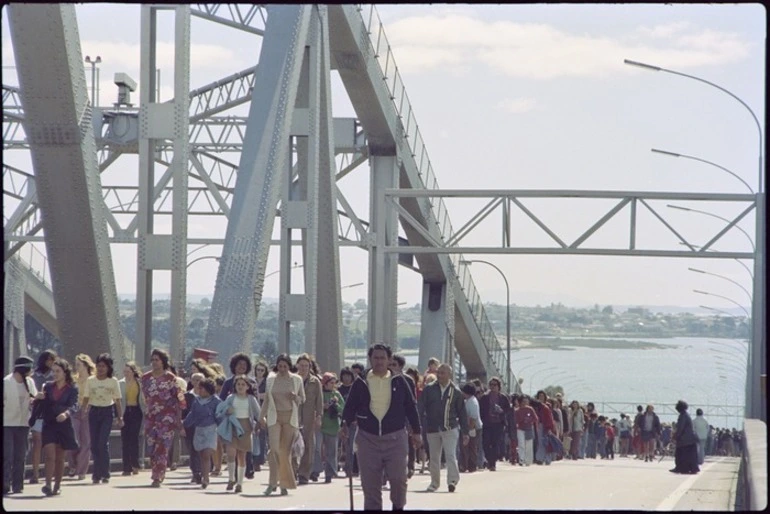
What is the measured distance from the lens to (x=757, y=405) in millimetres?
32750

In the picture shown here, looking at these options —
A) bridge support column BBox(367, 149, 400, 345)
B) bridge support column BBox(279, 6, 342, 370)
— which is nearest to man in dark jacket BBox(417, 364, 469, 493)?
bridge support column BBox(279, 6, 342, 370)

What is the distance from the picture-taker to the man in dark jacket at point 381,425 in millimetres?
14336

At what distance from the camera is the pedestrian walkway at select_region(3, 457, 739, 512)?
54.2ft

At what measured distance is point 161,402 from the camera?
1984 cm

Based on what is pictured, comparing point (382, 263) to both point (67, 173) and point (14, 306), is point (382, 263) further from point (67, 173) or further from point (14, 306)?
point (67, 173)

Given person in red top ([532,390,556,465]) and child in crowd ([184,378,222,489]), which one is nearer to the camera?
child in crowd ([184,378,222,489])

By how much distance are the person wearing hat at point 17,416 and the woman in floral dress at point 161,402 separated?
90.3 inches

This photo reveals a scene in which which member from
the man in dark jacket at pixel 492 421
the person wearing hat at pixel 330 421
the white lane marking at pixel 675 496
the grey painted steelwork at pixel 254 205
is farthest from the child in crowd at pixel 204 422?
the man in dark jacket at pixel 492 421

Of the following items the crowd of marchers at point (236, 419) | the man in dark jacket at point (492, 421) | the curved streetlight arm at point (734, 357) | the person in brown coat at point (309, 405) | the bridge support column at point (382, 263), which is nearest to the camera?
the crowd of marchers at point (236, 419)

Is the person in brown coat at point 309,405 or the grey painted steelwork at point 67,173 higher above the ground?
the grey painted steelwork at point 67,173

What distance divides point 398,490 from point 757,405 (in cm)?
1970

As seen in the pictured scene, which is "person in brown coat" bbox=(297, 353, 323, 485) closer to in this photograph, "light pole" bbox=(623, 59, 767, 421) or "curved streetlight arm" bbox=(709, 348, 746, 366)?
"light pole" bbox=(623, 59, 767, 421)

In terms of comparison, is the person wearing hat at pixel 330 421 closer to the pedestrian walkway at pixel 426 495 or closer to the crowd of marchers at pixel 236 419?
the crowd of marchers at pixel 236 419

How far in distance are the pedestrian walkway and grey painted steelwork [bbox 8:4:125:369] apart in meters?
2.27
